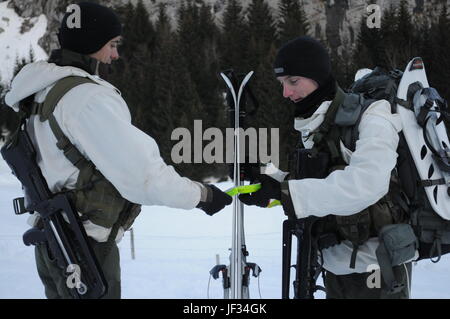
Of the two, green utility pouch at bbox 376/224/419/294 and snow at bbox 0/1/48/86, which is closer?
green utility pouch at bbox 376/224/419/294

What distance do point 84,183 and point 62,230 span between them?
0.90ft

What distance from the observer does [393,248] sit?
2445 mm

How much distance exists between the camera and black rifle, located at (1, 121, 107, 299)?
2.37 metres

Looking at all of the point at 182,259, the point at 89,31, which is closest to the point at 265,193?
the point at 89,31

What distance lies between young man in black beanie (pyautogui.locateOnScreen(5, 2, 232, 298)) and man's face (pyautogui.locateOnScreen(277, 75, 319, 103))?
76 cm

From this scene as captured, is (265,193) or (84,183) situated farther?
(265,193)

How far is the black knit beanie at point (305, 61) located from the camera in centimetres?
272

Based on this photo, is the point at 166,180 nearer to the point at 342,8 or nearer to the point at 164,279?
the point at 164,279

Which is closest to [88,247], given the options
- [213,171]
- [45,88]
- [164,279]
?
[45,88]

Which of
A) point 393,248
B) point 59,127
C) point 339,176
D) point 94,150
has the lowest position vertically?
point 393,248

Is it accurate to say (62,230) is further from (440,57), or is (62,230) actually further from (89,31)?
(440,57)

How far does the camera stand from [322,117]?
8.67 ft

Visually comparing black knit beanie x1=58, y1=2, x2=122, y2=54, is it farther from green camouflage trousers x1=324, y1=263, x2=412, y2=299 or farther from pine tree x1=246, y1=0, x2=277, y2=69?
pine tree x1=246, y1=0, x2=277, y2=69

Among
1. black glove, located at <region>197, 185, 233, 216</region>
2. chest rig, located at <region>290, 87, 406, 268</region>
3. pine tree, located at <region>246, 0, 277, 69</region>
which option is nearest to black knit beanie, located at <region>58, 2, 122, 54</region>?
black glove, located at <region>197, 185, 233, 216</region>
